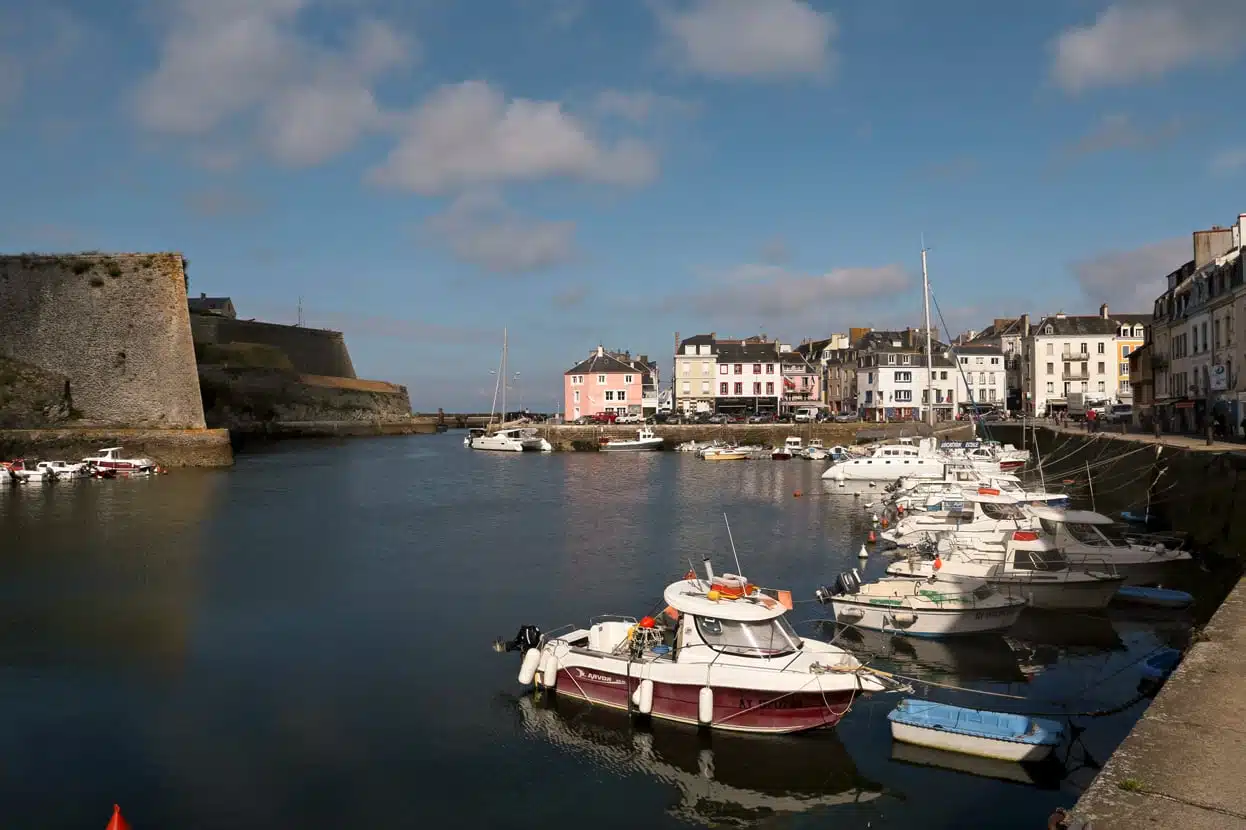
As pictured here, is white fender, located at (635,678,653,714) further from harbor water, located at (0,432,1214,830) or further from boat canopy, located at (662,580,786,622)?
boat canopy, located at (662,580,786,622)

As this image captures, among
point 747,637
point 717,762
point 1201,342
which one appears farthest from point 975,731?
A: point 1201,342

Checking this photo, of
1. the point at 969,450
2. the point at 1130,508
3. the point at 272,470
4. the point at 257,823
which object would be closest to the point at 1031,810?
the point at 257,823

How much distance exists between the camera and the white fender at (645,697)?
11.8 m

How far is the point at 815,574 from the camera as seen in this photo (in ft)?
68.8

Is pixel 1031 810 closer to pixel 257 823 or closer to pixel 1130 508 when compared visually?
pixel 257 823

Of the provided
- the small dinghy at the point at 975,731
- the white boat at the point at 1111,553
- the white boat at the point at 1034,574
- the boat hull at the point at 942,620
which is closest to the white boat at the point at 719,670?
the small dinghy at the point at 975,731

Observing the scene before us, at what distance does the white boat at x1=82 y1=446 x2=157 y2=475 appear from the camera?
42.3m

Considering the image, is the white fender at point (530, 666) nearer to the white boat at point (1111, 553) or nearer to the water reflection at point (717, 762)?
the water reflection at point (717, 762)

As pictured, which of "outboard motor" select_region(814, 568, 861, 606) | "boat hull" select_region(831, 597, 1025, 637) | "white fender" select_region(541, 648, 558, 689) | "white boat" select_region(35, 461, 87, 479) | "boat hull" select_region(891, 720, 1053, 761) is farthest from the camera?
"white boat" select_region(35, 461, 87, 479)

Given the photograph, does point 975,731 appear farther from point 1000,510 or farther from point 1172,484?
point 1172,484

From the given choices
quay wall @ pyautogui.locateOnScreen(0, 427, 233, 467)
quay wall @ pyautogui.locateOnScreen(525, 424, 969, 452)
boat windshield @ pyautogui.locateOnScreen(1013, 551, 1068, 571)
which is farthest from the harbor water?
quay wall @ pyautogui.locateOnScreen(525, 424, 969, 452)

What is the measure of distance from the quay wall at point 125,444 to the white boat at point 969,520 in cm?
3567

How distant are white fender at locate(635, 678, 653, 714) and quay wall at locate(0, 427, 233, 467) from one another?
39689 millimetres

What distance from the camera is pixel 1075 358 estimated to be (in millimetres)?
70812
